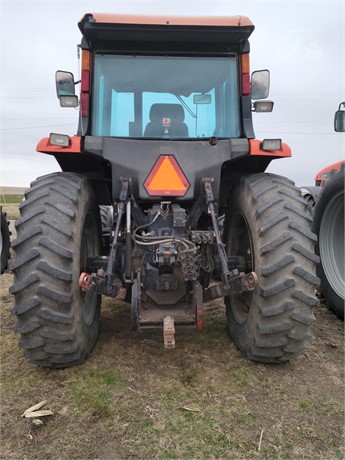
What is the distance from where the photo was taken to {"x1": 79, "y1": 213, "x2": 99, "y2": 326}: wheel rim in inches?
129

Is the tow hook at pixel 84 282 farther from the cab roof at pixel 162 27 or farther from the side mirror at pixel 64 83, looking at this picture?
the cab roof at pixel 162 27

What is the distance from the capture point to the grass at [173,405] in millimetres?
2186

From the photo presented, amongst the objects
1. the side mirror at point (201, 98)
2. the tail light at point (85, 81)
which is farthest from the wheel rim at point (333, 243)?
the tail light at point (85, 81)

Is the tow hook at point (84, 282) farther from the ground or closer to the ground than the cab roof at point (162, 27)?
closer to the ground

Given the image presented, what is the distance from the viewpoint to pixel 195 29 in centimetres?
321

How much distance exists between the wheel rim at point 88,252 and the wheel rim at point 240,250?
1.19m

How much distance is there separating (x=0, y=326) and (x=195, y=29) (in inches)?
124

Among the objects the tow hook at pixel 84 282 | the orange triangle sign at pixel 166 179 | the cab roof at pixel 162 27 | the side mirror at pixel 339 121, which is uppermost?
the cab roof at pixel 162 27

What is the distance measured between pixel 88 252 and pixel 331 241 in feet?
8.23

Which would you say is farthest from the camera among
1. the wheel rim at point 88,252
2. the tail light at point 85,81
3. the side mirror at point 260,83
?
the side mirror at point 260,83

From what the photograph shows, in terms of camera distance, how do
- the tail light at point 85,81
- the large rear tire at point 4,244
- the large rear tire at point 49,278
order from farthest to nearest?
the large rear tire at point 4,244 → the tail light at point 85,81 → the large rear tire at point 49,278

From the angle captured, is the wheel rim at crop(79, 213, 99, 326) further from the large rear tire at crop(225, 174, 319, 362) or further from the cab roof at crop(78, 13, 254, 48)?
the cab roof at crop(78, 13, 254, 48)

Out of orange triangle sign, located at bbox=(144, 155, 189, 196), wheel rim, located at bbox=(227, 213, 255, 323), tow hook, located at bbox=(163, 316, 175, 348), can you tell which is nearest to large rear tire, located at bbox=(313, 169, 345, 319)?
wheel rim, located at bbox=(227, 213, 255, 323)

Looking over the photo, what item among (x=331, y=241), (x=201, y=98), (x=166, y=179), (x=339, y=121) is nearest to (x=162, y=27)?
(x=201, y=98)
